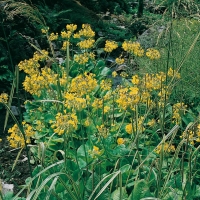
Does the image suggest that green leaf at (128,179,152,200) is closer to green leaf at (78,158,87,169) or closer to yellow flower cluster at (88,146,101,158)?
yellow flower cluster at (88,146,101,158)

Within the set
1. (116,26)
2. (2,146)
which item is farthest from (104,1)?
(2,146)

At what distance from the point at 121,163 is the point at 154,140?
1.75 feet

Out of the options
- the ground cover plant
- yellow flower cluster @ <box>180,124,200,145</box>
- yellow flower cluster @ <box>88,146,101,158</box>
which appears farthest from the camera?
yellow flower cluster @ <box>88,146,101,158</box>

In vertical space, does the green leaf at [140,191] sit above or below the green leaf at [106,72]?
below

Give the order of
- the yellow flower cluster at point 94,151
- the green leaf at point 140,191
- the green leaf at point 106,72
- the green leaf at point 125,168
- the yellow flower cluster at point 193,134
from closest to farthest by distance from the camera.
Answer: the yellow flower cluster at point 193,134, the green leaf at point 140,191, the yellow flower cluster at point 94,151, the green leaf at point 125,168, the green leaf at point 106,72

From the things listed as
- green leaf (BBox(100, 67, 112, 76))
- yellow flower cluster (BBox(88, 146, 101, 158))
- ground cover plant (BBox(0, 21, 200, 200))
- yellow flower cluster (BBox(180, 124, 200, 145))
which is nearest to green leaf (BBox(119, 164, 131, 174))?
ground cover plant (BBox(0, 21, 200, 200))

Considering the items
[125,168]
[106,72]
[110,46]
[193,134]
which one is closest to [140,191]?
[125,168]

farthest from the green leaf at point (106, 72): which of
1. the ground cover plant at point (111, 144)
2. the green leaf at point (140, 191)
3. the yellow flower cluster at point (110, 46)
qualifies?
the green leaf at point (140, 191)

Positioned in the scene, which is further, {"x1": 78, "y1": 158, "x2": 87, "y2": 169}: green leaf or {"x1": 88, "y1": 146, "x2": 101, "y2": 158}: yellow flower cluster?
{"x1": 78, "y1": 158, "x2": 87, "y2": 169}: green leaf

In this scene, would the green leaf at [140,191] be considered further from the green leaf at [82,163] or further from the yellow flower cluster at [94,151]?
the green leaf at [82,163]

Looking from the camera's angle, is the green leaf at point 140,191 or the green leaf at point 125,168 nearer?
the green leaf at point 140,191

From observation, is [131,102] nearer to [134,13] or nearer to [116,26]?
[116,26]

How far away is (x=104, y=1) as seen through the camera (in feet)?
31.6

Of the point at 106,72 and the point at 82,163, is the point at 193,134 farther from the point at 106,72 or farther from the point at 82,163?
the point at 106,72
